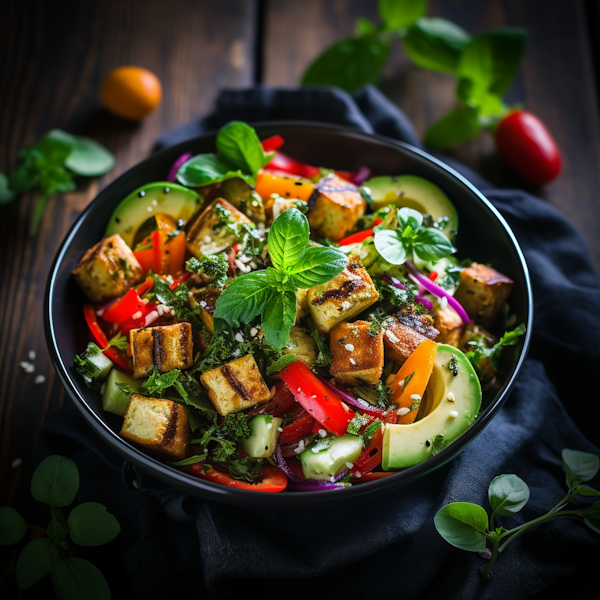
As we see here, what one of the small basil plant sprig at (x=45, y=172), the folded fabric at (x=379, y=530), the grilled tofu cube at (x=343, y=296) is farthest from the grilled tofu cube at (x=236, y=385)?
the small basil plant sprig at (x=45, y=172)

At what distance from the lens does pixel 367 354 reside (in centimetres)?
246

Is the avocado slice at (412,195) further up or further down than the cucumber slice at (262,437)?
further up

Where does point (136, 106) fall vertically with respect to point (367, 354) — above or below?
above

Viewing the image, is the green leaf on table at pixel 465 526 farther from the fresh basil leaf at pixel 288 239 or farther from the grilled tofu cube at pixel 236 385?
the fresh basil leaf at pixel 288 239

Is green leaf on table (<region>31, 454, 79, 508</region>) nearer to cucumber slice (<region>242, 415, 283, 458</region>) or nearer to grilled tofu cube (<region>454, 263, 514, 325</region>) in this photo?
cucumber slice (<region>242, 415, 283, 458</region>)

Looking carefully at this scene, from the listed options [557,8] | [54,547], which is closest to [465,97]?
[557,8]

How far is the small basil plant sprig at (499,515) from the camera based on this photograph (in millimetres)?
2496

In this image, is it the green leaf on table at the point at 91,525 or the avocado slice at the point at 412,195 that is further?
the avocado slice at the point at 412,195

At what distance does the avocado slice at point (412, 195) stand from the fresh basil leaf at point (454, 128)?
42.1 inches

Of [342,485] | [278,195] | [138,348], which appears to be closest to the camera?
[342,485]

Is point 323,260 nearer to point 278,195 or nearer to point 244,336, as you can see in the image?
point 244,336

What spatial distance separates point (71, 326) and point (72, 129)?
194 centimetres

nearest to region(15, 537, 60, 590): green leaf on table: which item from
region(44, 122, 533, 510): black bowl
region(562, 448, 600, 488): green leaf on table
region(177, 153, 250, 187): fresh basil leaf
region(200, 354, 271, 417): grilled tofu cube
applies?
region(44, 122, 533, 510): black bowl

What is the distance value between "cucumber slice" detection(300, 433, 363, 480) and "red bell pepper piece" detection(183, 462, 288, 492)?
4.4 inches
